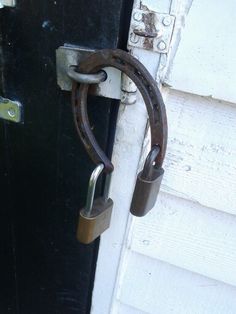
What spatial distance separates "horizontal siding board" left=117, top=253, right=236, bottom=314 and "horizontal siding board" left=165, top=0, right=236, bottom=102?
1.41ft

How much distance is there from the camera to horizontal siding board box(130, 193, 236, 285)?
77 cm

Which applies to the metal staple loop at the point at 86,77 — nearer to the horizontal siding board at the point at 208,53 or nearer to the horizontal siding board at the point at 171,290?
the horizontal siding board at the point at 208,53

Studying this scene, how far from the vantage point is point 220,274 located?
82cm

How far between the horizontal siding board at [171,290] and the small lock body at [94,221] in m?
0.20

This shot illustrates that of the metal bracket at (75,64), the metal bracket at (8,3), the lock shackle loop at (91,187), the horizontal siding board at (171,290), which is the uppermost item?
the metal bracket at (8,3)

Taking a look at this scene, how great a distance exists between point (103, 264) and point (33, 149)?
32cm

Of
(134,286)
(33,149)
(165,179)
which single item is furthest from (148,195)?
(134,286)

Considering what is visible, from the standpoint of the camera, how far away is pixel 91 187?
63cm

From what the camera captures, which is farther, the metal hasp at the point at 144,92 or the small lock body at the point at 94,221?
the small lock body at the point at 94,221

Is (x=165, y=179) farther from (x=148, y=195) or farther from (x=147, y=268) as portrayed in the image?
(x=147, y=268)

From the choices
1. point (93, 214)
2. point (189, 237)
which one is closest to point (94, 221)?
point (93, 214)

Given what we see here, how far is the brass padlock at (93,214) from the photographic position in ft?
2.10

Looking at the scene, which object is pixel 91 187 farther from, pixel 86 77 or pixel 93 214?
pixel 86 77

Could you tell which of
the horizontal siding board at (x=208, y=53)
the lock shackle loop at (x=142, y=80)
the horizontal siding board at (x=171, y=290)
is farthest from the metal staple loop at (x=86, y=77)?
the horizontal siding board at (x=171, y=290)
